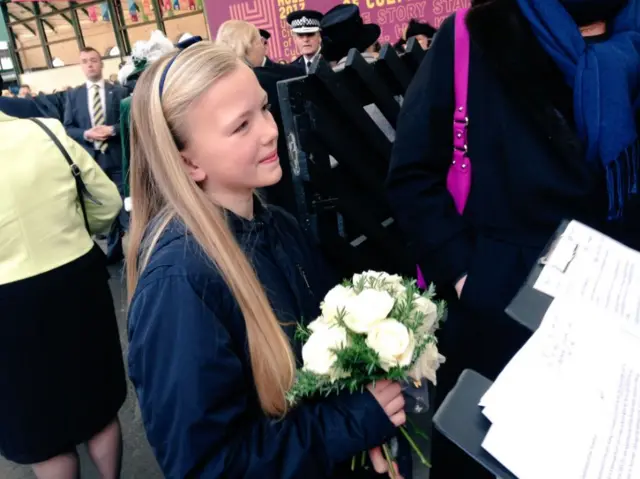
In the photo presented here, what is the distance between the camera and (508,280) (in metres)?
1.36

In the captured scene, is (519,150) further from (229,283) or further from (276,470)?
(276,470)

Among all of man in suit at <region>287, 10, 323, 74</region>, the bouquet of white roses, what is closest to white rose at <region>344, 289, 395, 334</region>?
the bouquet of white roses

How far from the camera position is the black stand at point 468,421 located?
66cm

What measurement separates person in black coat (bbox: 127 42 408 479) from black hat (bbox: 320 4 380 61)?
2.44m

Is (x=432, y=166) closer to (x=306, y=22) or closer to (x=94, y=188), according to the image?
(x=94, y=188)

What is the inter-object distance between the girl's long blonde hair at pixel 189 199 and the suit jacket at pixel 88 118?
384 centimetres

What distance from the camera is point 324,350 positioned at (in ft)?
3.12

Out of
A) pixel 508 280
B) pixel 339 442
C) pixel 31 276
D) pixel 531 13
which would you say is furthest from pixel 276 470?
pixel 31 276

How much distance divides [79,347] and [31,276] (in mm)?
339

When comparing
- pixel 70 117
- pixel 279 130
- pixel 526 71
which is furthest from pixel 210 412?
pixel 70 117

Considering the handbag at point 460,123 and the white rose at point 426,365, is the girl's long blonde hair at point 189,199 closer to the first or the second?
the white rose at point 426,365

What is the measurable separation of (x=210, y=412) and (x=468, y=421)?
1.55 ft

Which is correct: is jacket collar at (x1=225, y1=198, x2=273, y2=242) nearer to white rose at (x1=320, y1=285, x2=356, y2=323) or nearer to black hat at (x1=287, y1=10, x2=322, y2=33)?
white rose at (x1=320, y1=285, x2=356, y2=323)

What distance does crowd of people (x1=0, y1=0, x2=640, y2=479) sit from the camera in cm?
99
